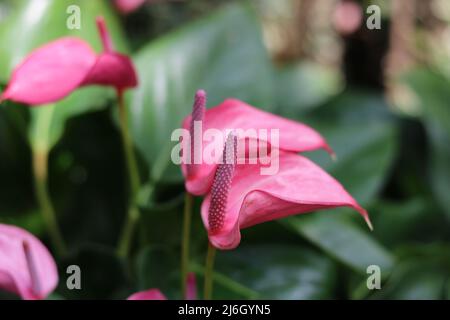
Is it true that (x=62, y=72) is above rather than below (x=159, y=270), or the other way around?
above

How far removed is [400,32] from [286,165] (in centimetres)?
126

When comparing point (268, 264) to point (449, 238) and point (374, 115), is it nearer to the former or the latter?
point (449, 238)

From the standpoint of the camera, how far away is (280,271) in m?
0.64

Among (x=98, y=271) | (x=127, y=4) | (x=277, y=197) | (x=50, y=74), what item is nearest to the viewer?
(x=277, y=197)

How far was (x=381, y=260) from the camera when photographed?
63cm

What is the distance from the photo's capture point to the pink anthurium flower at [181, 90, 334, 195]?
47cm

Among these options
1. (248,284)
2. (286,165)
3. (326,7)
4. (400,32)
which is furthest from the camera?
(326,7)

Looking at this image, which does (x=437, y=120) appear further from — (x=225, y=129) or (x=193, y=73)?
(x=225, y=129)

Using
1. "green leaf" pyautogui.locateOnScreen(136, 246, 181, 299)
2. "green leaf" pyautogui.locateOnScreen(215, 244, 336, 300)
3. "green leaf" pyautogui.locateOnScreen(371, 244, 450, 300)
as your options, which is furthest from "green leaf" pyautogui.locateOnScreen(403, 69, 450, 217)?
"green leaf" pyautogui.locateOnScreen(136, 246, 181, 299)

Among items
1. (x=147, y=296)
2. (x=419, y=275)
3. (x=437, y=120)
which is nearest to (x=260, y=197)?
(x=147, y=296)

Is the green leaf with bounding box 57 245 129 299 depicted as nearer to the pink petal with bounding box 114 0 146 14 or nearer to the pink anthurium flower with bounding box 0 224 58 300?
the pink anthurium flower with bounding box 0 224 58 300

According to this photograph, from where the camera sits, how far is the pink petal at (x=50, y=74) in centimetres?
52

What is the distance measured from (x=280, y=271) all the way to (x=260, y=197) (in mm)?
235

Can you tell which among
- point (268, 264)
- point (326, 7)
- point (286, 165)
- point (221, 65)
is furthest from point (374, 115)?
point (326, 7)
